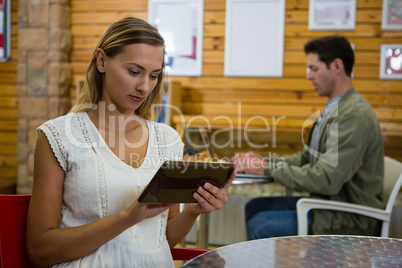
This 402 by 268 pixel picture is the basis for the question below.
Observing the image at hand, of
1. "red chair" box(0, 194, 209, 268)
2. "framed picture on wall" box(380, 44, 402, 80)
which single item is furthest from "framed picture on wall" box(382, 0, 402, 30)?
"red chair" box(0, 194, 209, 268)

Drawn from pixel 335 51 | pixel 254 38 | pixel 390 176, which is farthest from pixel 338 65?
pixel 254 38

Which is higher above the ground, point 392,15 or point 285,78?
point 392,15

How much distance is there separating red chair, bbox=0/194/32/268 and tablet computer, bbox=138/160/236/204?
0.47 m

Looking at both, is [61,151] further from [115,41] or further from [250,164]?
[250,164]

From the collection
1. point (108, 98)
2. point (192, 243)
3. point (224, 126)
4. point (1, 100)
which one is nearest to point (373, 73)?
point (224, 126)

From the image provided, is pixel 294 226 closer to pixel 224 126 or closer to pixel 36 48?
pixel 224 126

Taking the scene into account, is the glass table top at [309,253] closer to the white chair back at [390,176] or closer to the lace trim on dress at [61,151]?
the lace trim on dress at [61,151]

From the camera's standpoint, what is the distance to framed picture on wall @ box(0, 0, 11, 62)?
192 inches

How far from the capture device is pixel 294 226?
8.23ft

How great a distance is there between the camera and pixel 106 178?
138cm

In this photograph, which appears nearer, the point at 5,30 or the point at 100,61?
the point at 100,61

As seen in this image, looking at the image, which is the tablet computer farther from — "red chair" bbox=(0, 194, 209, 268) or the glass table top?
"red chair" bbox=(0, 194, 209, 268)

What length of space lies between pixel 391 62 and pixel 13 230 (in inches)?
150

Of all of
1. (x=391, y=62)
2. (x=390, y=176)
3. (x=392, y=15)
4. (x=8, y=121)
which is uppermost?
(x=392, y=15)
